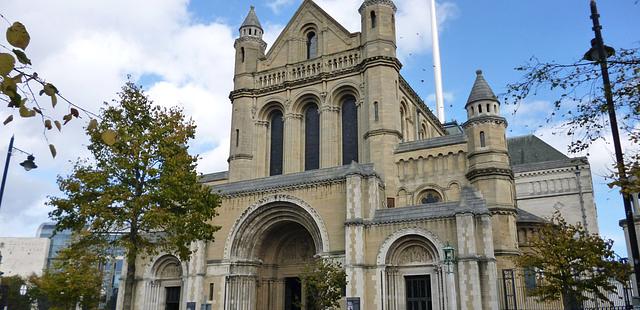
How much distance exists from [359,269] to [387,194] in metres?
6.94

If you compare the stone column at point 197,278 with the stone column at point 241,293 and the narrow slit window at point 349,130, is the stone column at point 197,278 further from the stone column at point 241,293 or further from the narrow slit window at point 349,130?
the narrow slit window at point 349,130

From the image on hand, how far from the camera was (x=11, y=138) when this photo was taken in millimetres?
22609

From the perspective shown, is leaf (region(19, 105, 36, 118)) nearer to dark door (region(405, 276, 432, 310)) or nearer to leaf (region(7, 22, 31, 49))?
leaf (region(7, 22, 31, 49))

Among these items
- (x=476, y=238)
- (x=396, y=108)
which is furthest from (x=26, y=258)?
(x=476, y=238)

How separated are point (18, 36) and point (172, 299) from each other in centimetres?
3084

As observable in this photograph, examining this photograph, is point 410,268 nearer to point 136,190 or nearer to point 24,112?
point 136,190

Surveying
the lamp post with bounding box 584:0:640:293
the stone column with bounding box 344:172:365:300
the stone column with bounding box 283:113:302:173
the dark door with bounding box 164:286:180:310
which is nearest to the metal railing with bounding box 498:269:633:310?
the stone column with bounding box 344:172:365:300

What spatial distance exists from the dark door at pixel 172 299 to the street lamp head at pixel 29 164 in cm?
1410

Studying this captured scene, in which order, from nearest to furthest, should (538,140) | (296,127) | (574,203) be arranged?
(296,127), (574,203), (538,140)

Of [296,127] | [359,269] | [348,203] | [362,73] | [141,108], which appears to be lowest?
[359,269]

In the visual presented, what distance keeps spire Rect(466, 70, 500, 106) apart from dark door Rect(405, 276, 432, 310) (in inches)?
459

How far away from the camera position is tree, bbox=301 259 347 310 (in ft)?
81.0

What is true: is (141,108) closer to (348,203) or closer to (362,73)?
(348,203)

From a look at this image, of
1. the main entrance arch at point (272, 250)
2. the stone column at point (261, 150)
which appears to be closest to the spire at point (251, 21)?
the stone column at point (261, 150)
